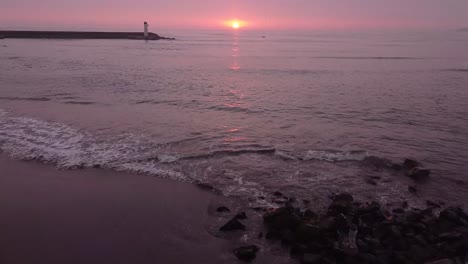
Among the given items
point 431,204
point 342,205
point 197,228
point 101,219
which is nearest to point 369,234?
point 342,205

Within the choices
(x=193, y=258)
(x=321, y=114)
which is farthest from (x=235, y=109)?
(x=193, y=258)

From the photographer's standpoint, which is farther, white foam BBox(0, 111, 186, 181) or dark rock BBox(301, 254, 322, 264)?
white foam BBox(0, 111, 186, 181)

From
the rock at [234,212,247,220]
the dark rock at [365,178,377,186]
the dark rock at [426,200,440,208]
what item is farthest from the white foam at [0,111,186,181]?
the dark rock at [426,200,440,208]

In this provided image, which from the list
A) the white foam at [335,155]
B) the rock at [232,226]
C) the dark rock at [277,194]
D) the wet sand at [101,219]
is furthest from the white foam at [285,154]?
the rock at [232,226]

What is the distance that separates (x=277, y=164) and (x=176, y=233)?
15.4ft

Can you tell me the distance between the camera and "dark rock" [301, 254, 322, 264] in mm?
6172

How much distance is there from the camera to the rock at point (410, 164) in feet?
35.6

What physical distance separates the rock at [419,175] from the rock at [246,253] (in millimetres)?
5795

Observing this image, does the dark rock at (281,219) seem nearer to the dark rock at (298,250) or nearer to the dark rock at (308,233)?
the dark rock at (308,233)

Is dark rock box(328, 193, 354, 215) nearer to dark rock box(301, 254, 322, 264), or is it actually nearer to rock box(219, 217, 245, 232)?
dark rock box(301, 254, 322, 264)

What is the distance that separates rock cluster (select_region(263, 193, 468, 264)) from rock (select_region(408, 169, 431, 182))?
2.06 meters

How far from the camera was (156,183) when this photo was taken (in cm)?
955

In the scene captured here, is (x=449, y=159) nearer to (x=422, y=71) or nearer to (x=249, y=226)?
(x=249, y=226)

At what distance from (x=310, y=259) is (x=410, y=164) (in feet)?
20.2
